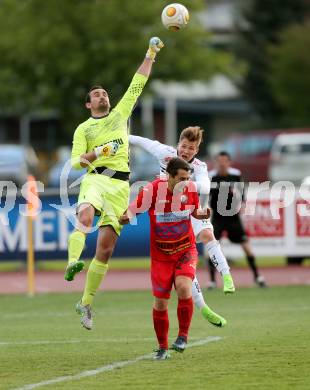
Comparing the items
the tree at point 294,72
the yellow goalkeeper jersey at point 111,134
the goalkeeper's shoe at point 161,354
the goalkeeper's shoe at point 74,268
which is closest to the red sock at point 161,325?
the goalkeeper's shoe at point 161,354

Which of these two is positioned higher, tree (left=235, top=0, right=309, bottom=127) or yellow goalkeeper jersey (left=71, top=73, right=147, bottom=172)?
tree (left=235, top=0, right=309, bottom=127)

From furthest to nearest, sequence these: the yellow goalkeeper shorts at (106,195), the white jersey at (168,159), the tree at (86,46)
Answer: the tree at (86,46) < the yellow goalkeeper shorts at (106,195) < the white jersey at (168,159)

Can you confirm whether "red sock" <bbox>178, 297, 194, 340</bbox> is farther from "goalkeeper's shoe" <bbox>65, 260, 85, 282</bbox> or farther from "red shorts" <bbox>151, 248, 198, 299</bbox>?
"goalkeeper's shoe" <bbox>65, 260, 85, 282</bbox>

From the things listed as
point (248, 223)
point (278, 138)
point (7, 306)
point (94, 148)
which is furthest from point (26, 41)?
point (94, 148)

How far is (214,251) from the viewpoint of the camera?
42.1ft

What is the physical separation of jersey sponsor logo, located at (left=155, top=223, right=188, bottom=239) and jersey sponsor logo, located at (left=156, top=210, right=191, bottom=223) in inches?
2.3

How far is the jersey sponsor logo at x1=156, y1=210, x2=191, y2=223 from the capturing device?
11328 mm

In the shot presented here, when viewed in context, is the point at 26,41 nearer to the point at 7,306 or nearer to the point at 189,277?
the point at 7,306

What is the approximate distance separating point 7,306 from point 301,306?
4.45 meters

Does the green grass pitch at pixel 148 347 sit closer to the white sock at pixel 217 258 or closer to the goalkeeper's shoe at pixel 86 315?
the goalkeeper's shoe at pixel 86 315

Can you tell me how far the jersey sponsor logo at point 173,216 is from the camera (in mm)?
11328

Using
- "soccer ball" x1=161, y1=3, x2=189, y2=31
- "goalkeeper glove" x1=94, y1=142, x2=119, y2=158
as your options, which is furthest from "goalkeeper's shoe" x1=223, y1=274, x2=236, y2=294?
"soccer ball" x1=161, y1=3, x2=189, y2=31

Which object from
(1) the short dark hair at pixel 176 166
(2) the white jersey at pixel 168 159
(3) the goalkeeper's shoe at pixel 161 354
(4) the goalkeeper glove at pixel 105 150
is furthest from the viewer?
(4) the goalkeeper glove at pixel 105 150

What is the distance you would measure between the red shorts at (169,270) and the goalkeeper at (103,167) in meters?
1.81
